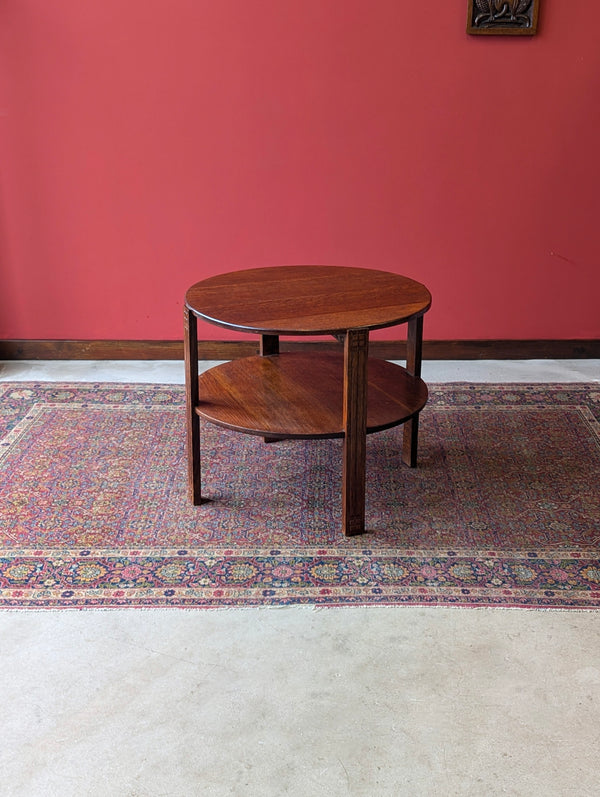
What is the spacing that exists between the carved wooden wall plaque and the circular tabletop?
137 cm

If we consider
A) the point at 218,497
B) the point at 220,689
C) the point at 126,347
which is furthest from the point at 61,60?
the point at 220,689

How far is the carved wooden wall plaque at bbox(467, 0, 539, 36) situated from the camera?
3.75 m

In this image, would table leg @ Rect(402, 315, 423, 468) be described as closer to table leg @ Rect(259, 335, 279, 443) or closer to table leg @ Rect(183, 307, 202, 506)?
table leg @ Rect(259, 335, 279, 443)

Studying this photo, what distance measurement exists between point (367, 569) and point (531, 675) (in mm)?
590

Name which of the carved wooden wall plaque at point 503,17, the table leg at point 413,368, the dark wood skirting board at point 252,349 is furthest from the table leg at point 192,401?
the carved wooden wall plaque at point 503,17

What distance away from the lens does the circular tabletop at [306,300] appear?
2.60m

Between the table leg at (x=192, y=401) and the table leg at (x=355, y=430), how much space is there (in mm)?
496

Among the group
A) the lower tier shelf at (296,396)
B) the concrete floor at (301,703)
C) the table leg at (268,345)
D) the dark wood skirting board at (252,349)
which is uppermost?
the table leg at (268,345)

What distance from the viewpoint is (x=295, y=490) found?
3.06 meters

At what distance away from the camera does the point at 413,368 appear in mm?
3102

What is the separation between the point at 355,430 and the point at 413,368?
1.72ft

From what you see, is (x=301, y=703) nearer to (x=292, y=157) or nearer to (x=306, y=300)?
(x=306, y=300)

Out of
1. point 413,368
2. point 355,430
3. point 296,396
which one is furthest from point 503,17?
point 355,430

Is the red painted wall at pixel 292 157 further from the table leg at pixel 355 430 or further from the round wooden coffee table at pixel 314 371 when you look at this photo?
the table leg at pixel 355 430
